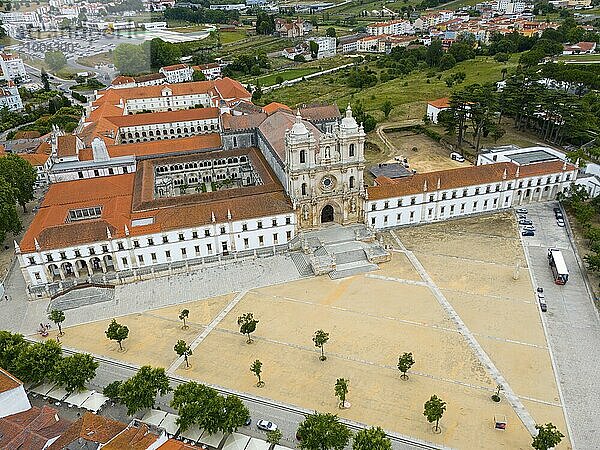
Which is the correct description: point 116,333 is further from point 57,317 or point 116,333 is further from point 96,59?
point 96,59

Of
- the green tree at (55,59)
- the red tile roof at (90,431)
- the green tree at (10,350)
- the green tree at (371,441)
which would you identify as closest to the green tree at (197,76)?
the green tree at (55,59)

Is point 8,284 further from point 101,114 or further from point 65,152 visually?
point 101,114

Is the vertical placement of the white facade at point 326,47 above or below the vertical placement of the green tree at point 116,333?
above

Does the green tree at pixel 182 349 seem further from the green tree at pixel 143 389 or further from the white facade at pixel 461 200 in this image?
the white facade at pixel 461 200

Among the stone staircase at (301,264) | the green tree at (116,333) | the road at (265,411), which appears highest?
the green tree at (116,333)

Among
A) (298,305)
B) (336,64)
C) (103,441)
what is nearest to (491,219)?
(298,305)

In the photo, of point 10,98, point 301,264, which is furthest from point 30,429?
point 10,98

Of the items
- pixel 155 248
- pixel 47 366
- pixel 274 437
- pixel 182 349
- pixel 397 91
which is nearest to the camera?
pixel 274 437
